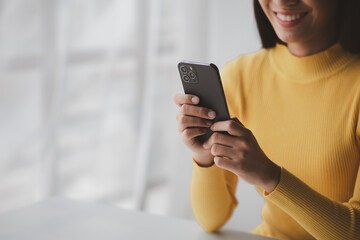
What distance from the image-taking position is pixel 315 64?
112cm

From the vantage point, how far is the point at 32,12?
61.0 inches

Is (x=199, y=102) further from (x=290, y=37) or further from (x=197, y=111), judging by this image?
(x=290, y=37)

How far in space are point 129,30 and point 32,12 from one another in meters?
0.59

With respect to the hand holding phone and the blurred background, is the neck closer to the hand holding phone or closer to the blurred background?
the hand holding phone

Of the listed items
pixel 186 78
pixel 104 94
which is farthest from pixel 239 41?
pixel 186 78

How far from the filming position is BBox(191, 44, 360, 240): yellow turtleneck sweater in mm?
1045

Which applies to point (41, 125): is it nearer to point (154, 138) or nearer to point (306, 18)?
point (154, 138)

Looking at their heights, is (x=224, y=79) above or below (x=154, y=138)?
above

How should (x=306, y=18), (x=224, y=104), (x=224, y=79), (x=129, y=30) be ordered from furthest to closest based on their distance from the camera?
(x=129, y=30) < (x=224, y=79) < (x=306, y=18) < (x=224, y=104)

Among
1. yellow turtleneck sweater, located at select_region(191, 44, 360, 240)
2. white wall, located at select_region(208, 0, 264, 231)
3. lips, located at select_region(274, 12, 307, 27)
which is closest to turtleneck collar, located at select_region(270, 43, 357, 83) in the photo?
yellow turtleneck sweater, located at select_region(191, 44, 360, 240)

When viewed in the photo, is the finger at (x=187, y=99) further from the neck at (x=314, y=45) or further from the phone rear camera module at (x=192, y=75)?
the neck at (x=314, y=45)

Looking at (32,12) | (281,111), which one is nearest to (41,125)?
(32,12)

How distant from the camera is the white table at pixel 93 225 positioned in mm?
973

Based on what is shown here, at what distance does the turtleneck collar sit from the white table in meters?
0.44
